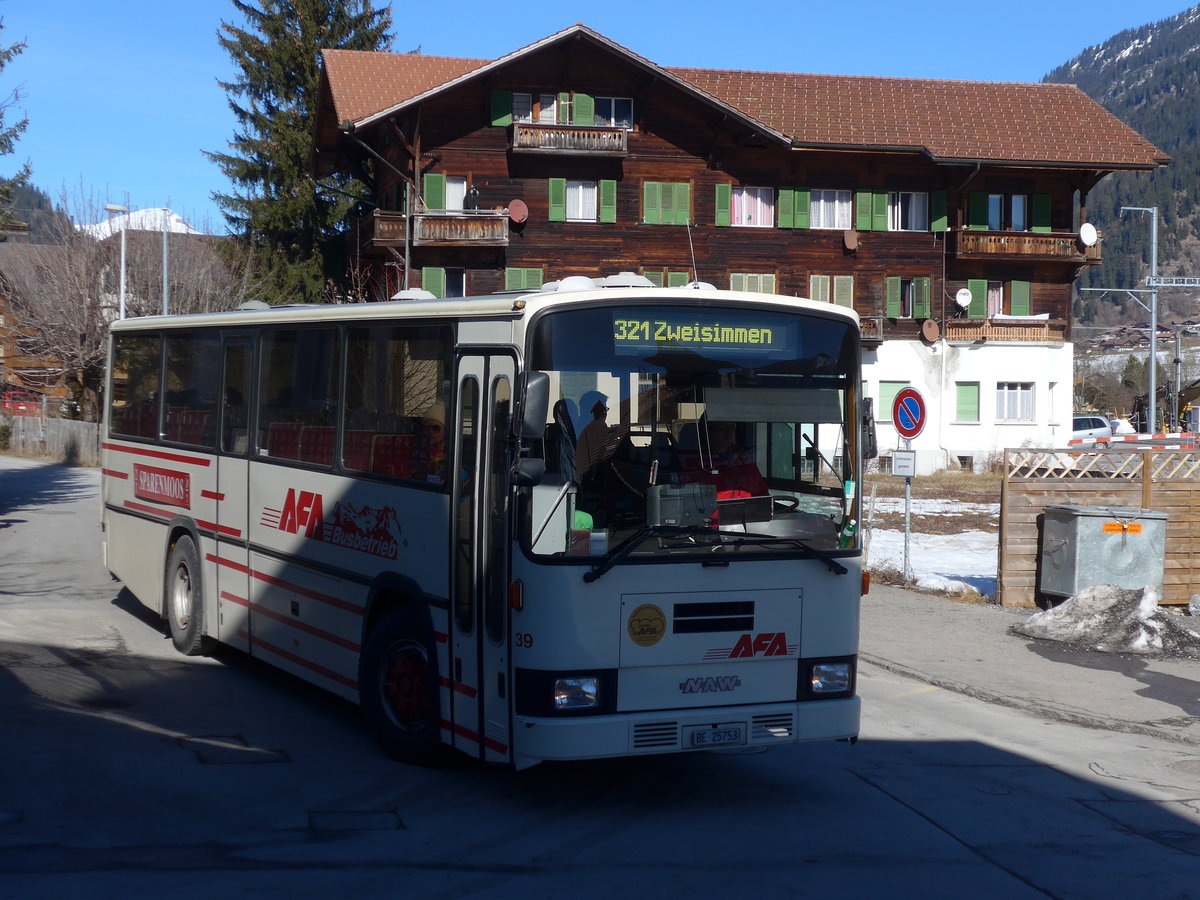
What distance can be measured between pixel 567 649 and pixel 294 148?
154ft

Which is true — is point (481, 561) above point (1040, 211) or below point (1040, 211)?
below

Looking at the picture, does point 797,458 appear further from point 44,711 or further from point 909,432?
point 909,432

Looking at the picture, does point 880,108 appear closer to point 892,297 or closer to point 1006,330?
point 892,297

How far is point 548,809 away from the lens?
7.52 meters

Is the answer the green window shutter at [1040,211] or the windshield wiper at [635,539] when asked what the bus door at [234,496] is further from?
the green window shutter at [1040,211]

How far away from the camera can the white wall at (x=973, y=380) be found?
48719 mm

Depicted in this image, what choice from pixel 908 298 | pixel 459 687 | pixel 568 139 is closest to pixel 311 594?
pixel 459 687

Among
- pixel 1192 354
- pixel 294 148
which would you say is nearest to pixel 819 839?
pixel 294 148

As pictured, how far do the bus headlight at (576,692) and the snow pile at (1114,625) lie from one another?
8212 mm

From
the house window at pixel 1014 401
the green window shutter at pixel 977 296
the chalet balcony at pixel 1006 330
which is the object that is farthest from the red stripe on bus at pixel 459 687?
the house window at pixel 1014 401

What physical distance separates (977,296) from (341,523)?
4307cm

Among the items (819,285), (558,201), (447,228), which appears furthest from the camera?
(819,285)

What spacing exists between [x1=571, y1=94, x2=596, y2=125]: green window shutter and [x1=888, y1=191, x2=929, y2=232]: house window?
11.6 metres

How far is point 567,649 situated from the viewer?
698 cm
